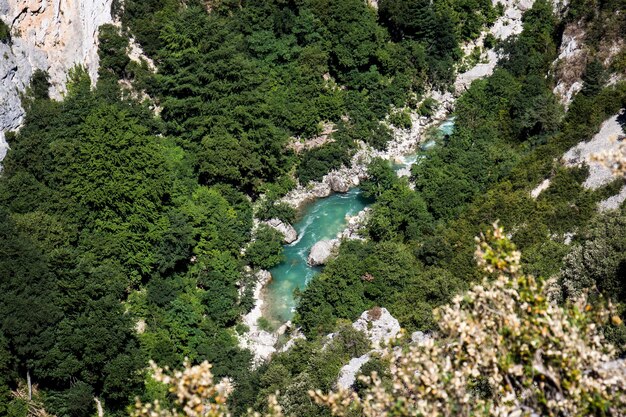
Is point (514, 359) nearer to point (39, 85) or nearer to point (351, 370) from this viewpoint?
point (351, 370)

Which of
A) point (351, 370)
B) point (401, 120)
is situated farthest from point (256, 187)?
point (351, 370)

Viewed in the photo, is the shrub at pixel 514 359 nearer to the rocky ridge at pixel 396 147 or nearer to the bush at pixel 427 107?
the rocky ridge at pixel 396 147

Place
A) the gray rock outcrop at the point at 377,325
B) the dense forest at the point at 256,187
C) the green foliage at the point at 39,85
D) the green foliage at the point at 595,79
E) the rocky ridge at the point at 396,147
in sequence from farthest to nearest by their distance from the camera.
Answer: the rocky ridge at the point at 396,147 → the green foliage at the point at 595,79 → the green foliage at the point at 39,85 → the gray rock outcrop at the point at 377,325 → the dense forest at the point at 256,187

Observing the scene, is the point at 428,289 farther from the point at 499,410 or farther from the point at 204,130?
the point at 499,410

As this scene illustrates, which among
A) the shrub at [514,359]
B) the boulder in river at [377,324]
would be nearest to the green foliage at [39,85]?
the boulder in river at [377,324]

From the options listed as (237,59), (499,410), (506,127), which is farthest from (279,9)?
(499,410)

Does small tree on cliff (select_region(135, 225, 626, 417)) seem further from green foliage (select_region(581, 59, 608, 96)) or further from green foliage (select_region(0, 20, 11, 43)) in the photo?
green foliage (select_region(0, 20, 11, 43))
